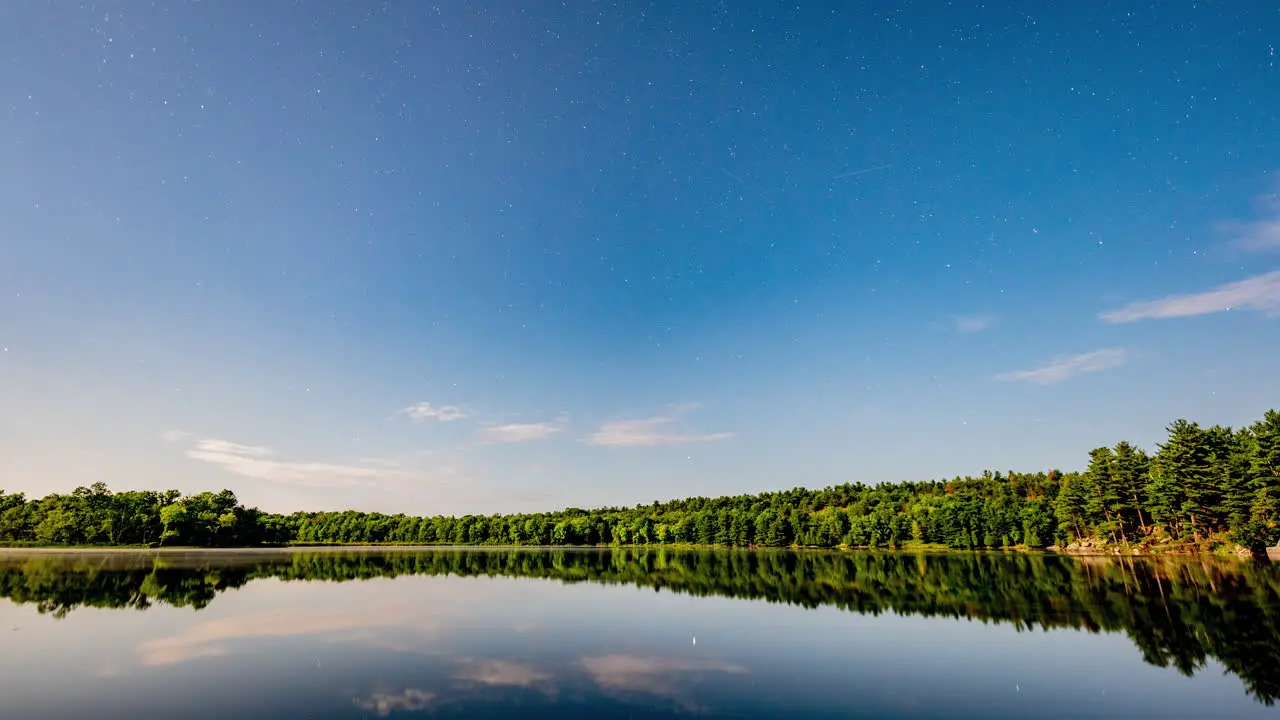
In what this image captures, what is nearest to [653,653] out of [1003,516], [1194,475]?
[1194,475]

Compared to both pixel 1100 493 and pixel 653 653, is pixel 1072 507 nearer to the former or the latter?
pixel 1100 493

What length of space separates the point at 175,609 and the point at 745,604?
106ft

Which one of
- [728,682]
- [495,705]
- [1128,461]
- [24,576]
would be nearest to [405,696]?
[495,705]

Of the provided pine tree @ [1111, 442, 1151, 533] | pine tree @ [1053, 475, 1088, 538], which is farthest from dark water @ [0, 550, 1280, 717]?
pine tree @ [1053, 475, 1088, 538]

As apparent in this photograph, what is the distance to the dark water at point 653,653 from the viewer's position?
15.9m

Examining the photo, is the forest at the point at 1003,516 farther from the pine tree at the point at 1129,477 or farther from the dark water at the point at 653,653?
the dark water at the point at 653,653

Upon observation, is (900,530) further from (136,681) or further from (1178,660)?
(136,681)

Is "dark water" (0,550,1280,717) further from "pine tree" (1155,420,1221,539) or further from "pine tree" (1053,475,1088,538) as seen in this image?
"pine tree" (1053,475,1088,538)

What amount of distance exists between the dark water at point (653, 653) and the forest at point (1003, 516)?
36.6 metres

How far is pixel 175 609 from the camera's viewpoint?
108 ft

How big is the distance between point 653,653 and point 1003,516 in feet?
377

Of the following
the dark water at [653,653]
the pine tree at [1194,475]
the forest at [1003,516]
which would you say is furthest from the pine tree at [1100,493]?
the dark water at [653,653]

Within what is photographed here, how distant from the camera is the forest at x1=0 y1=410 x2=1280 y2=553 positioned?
6719 centimetres

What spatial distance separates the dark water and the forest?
120ft
